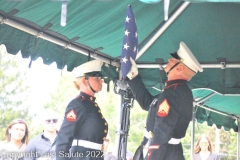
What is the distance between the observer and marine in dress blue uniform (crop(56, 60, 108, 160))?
406 centimetres

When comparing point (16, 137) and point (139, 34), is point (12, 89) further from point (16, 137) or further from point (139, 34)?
point (139, 34)

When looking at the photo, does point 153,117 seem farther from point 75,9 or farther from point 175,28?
point 175,28

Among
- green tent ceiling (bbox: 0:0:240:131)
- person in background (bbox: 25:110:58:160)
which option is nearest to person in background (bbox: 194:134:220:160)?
green tent ceiling (bbox: 0:0:240:131)

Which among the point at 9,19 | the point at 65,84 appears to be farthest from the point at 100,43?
the point at 65,84

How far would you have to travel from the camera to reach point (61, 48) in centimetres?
504

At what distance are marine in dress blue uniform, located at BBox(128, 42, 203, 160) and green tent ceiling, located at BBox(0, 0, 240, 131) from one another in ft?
2.61

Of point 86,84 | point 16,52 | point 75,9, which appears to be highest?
point 75,9

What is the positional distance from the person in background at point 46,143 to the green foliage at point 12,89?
16.0 metres

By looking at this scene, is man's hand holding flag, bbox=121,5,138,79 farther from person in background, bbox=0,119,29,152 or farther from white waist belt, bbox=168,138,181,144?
person in background, bbox=0,119,29,152

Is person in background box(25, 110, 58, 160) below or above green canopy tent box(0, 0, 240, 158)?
below

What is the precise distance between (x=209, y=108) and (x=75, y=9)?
16.2ft

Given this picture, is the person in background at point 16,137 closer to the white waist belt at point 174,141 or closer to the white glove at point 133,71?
the white glove at point 133,71

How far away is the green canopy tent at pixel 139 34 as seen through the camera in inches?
170

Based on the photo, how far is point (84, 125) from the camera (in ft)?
13.8
